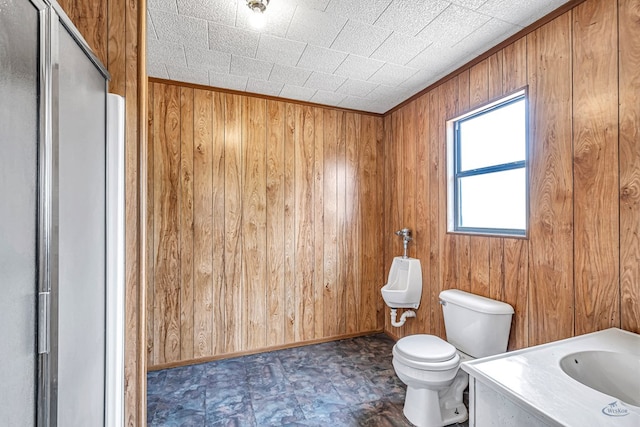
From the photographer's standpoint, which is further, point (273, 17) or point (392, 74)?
point (392, 74)

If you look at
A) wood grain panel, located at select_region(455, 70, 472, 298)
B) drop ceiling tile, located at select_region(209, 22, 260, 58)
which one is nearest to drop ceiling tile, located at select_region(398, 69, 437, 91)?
wood grain panel, located at select_region(455, 70, 472, 298)

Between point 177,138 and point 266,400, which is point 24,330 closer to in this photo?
point 266,400

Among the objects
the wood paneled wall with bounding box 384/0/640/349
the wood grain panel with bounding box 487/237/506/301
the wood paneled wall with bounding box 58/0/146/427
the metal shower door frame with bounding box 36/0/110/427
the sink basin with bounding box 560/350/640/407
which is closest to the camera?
the metal shower door frame with bounding box 36/0/110/427

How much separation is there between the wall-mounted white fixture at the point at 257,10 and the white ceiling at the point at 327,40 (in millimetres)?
44

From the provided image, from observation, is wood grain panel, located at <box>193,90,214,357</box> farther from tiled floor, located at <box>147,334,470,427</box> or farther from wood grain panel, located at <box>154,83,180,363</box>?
tiled floor, located at <box>147,334,470,427</box>

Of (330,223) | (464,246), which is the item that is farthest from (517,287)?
(330,223)

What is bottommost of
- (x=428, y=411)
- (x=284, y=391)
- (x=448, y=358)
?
(x=284, y=391)

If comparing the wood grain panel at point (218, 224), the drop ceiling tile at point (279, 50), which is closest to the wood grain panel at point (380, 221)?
the drop ceiling tile at point (279, 50)

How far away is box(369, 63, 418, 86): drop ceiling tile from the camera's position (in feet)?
7.22

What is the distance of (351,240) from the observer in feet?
9.97

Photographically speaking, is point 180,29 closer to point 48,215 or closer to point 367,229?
point 48,215

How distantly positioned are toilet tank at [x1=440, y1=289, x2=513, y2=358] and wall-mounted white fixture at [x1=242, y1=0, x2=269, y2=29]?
209 cm

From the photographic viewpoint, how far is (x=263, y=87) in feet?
8.33

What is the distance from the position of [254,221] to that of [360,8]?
182cm
